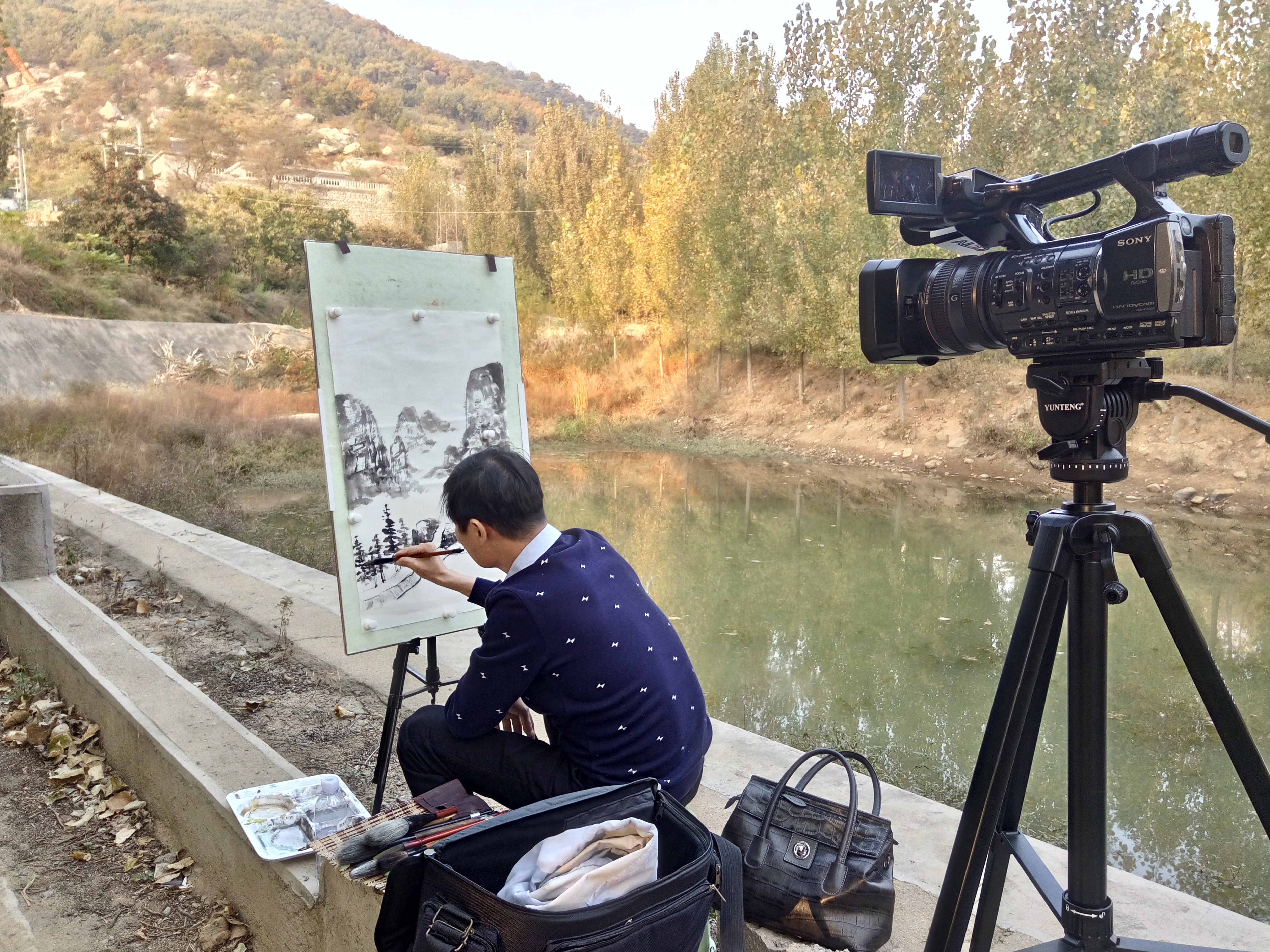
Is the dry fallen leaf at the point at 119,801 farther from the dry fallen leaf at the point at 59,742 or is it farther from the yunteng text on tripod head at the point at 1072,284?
the yunteng text on tripod head at the point at 1072,284

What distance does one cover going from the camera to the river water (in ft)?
11.3

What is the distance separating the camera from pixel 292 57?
86000 millimetres

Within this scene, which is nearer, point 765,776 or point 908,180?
point 908,180

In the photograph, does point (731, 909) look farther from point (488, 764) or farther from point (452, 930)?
point (488, 764)

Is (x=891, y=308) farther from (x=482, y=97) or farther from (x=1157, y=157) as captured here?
(x=482, y=97)

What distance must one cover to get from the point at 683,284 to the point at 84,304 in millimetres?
16985

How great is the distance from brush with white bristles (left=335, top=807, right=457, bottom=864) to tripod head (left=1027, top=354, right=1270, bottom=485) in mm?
1208

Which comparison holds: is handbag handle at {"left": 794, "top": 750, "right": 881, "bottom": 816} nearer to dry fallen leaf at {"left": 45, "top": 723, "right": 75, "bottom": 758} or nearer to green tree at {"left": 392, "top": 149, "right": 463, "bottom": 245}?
dry fallen leaf at {"left": 45, "top": 723, "right": 75, "bottom": 758}

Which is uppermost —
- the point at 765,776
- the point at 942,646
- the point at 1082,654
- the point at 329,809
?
the point at 1082,654

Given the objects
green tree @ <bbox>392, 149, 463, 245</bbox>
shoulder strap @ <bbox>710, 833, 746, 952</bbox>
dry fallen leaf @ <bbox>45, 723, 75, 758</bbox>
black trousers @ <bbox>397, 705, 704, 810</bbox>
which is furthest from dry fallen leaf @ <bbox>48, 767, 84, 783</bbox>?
green tree @ <bbox>392, 149, 463, 245</bbox>

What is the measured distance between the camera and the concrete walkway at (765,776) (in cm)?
189

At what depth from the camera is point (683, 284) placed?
20609mm

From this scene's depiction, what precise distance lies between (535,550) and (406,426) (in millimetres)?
866

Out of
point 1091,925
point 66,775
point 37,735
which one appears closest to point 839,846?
point 1091,925
